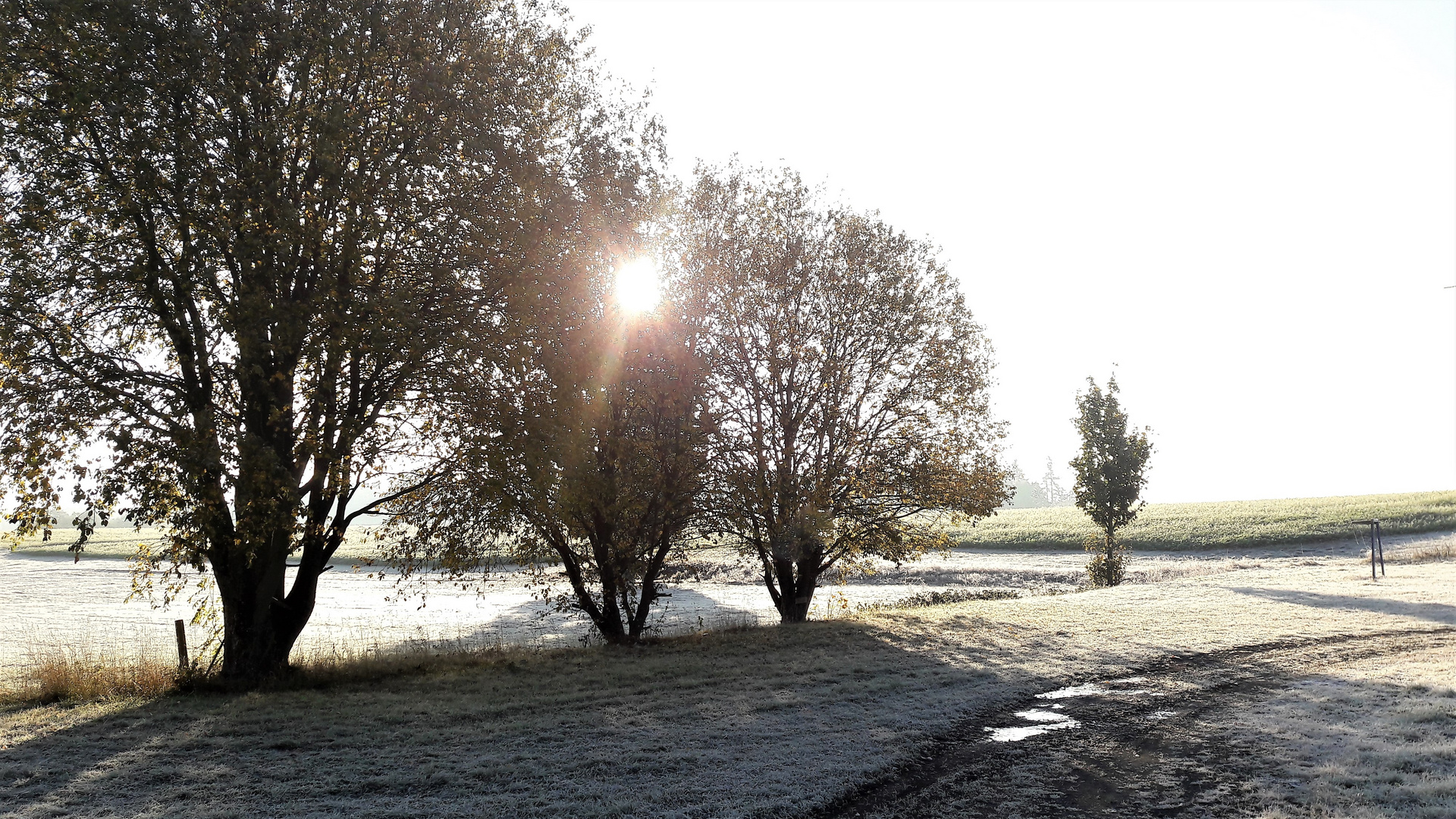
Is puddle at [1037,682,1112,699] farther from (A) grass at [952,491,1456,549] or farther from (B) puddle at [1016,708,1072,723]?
(A) grass at [952,491,1456,549]

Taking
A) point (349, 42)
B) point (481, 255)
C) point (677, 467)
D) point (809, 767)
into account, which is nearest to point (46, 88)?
point (349, 42)

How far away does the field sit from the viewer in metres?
7.92

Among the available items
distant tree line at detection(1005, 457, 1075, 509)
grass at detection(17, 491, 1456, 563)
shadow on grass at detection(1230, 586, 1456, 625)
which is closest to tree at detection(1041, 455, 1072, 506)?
distant tree line at detection(1005, 457, 1075, 509)

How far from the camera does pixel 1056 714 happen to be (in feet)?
37.0

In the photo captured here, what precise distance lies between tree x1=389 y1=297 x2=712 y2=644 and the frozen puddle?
7.80 m

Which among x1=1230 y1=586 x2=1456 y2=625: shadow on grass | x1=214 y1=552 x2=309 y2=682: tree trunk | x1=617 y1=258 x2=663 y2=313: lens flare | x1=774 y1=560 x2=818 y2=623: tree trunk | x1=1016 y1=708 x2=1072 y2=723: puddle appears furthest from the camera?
x1=774 y1=560 x2=818 y2=623: tree trunk

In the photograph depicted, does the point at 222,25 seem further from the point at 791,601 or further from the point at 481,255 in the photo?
the point at 791,601

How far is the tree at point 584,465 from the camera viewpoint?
14.1 metres

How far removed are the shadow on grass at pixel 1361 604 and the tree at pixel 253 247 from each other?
2143cm

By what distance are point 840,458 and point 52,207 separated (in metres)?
16.7

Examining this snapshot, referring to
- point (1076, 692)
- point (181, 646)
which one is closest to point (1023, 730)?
point (1076, 692)

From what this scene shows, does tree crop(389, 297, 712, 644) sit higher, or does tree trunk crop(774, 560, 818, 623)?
tree crop(389, 297, 712, 644)

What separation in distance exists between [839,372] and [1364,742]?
Answer: 14.0 m

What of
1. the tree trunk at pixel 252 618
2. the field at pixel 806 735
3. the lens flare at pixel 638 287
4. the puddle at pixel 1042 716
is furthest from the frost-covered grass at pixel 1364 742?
the tree trunk at pixel 252 618
